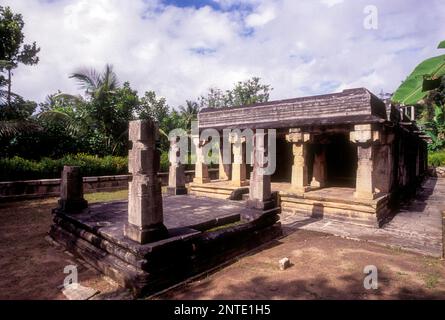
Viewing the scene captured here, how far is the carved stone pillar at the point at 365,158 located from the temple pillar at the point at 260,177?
3317mm

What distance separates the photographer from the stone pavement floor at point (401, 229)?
6156mm

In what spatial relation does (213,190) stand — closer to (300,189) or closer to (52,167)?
(300,189)

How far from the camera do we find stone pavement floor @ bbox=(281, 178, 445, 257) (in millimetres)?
6156

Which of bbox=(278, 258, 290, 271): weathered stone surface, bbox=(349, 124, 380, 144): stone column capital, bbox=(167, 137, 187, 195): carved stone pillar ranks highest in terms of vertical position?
bbox=(349, 124, 380, 144): stone column capital

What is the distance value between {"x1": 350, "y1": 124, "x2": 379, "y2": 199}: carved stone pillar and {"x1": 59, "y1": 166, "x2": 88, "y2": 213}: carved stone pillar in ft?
25.6

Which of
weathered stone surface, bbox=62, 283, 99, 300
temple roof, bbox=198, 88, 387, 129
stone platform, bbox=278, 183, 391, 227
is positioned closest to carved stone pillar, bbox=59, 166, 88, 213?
weathered stone surface, bbox=62, 283, 99, 300

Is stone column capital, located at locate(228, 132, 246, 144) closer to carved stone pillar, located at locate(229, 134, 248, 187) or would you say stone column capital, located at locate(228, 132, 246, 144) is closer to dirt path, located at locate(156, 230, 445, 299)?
carved stone pillar, located at locate(229, 134, 248, 187)

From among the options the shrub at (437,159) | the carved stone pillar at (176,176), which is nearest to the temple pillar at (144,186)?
the carved stone pillar at (176,176)

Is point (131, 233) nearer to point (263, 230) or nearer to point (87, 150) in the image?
point (263, 230)

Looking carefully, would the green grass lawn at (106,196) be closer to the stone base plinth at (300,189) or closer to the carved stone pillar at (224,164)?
the carved stone pillar at (224,164)

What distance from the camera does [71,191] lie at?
21.6 feet

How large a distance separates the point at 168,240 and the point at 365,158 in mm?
6508

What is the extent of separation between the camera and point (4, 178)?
424 inches
